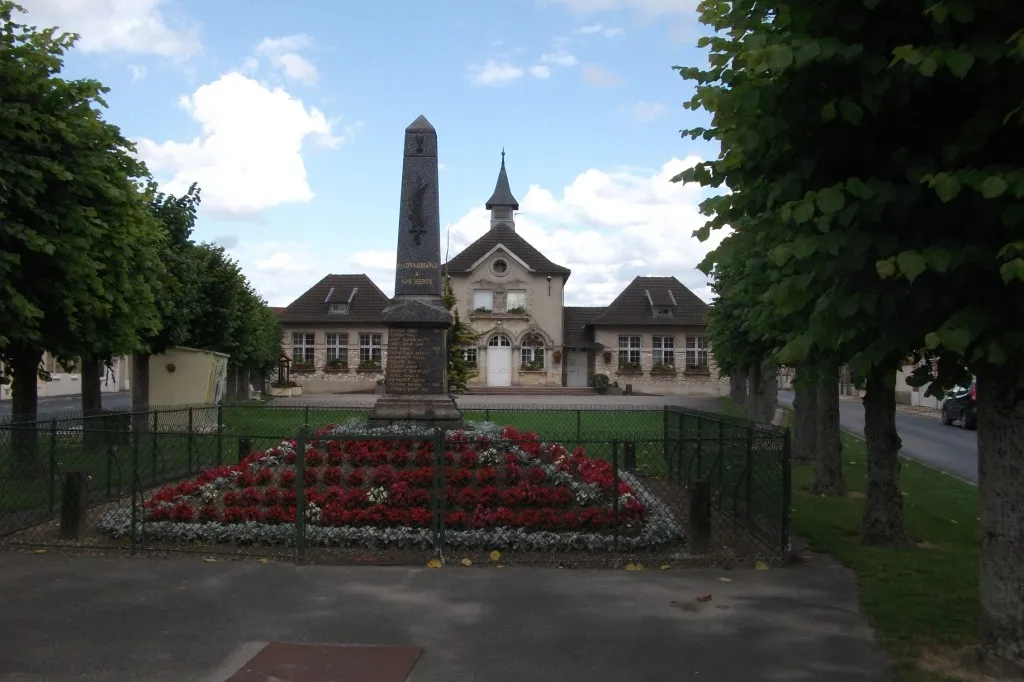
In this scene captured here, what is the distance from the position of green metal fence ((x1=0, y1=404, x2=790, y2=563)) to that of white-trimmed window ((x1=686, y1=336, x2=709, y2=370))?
1754 inches

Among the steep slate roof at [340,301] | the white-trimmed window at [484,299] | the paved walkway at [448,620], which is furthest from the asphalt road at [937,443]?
the steep slate roof at [340,301]

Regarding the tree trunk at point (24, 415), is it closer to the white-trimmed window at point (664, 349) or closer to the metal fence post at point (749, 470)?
the metal fence post at point (749, 470)

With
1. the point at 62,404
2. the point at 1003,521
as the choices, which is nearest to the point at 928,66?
the point at 1003,521

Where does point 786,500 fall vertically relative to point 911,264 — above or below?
below

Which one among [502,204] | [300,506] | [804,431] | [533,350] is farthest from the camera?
[502,204]

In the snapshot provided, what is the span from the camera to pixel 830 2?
5.59m

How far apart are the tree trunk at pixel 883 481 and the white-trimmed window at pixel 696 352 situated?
151 ft

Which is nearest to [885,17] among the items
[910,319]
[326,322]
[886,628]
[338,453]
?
[910,319]

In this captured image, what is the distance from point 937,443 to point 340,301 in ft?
129

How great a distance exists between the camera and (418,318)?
14602mm

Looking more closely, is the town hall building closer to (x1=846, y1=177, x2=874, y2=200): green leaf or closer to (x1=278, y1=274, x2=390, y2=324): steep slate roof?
(x1=278, y1=274, x2=390, y2=324): steep slate roof

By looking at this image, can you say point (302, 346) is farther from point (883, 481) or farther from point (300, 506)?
point (883, 481)

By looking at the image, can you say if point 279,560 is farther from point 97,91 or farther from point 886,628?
point 97,91

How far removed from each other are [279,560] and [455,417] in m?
5.60
